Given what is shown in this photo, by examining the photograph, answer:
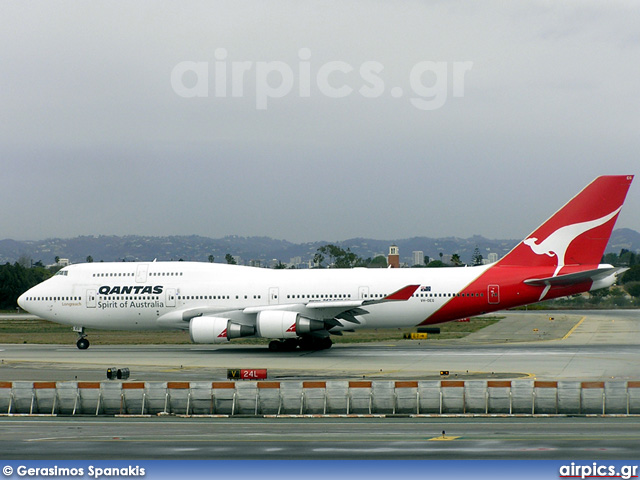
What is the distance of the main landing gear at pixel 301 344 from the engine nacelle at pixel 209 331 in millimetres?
3167

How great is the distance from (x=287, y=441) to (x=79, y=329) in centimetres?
2906

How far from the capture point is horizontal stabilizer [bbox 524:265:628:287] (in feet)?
123

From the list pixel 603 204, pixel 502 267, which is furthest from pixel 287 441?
pixel 603 204

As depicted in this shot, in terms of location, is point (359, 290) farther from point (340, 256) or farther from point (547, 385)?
point (340, 256)

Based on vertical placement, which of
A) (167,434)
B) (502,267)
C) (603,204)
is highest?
(603,204)

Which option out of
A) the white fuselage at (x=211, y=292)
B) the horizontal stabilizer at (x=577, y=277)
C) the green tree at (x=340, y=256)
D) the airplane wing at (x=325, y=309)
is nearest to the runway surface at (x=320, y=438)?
the airplane wing at (x=325, y=309)

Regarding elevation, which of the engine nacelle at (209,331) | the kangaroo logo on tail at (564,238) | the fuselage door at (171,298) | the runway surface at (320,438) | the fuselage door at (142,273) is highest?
the kangaroo logo on tail at (564,238)

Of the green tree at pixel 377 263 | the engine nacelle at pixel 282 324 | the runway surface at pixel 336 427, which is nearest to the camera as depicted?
the runway surface at pixel 336 427

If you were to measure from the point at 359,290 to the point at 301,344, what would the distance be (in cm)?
405

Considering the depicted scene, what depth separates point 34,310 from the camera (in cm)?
4375

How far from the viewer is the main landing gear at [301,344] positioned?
4009 centimetres

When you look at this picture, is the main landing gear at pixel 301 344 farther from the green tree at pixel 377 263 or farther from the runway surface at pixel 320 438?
the green tree at pixel 377 263

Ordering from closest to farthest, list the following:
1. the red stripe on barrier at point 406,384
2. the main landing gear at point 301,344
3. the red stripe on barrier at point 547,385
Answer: the red stripe on barrier at point 547,385 < the red stripe on barrier at point 406,384 < the main landing gear at point 301,344

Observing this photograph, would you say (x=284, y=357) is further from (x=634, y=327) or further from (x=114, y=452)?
(x=634, y=327)
